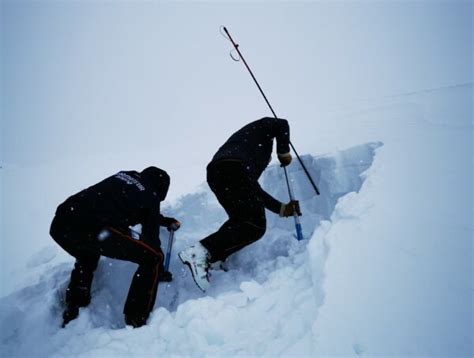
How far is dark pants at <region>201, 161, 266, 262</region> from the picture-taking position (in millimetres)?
2676

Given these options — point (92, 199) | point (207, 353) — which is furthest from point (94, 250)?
point (207, 353)

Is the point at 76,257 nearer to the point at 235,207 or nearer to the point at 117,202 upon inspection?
the point at 117,202

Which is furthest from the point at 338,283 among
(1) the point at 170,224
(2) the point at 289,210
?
(1) the point at 170,224

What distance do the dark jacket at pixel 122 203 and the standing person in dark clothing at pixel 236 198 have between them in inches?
17.6

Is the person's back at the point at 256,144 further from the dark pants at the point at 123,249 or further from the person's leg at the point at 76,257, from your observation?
the person's leg at the point at 76,257

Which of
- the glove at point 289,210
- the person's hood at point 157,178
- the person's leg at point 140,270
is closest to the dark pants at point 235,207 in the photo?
the glove at point 289,210

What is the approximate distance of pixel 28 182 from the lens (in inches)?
302

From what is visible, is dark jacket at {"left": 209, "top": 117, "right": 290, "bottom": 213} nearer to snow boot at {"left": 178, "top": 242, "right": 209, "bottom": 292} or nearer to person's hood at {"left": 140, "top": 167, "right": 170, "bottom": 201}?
person's hood at {"left": 140, "top": 167, "right": 170, "bottom": 201}

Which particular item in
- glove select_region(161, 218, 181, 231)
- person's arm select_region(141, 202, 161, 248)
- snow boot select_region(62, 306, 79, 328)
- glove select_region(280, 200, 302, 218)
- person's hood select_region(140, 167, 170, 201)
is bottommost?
glove select_region(280, 200, 302, 218)

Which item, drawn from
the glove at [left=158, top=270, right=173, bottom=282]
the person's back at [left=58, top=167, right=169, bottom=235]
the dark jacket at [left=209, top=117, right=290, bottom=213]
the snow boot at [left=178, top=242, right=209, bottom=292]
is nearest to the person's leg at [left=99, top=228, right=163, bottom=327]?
the person's back at [left=58, top=167, right=169, bottom=235]

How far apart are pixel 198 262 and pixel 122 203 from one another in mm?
873

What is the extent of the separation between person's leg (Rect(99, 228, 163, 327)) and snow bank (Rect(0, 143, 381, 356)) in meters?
0.12

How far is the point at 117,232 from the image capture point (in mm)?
2402

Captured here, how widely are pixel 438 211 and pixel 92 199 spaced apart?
2372 mm
